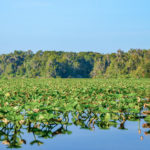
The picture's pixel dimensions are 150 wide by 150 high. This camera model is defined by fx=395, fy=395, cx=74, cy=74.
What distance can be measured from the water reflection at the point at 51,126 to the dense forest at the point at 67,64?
2460 inches

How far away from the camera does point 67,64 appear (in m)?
103

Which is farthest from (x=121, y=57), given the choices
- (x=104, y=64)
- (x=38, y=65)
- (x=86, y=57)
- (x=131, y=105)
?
(x=131, y=105)

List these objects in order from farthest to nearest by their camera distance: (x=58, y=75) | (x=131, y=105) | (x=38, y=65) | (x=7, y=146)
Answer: (x=38, y=65) → (x=58, y=75) → (x=131, y=105) → (x=7, y=146)

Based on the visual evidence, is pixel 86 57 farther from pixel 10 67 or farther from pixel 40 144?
pixel 40 144

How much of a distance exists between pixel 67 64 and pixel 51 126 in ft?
302

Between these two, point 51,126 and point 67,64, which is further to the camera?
point 67,64

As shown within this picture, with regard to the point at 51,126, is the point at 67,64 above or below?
above

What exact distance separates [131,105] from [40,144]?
162 inches

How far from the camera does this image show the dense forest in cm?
7827

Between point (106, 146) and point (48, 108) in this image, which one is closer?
point (106, 146)

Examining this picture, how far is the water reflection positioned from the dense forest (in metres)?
62.5

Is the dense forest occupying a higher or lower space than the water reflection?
higher

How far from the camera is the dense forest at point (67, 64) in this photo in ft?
257

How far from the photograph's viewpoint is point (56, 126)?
11.4 m
